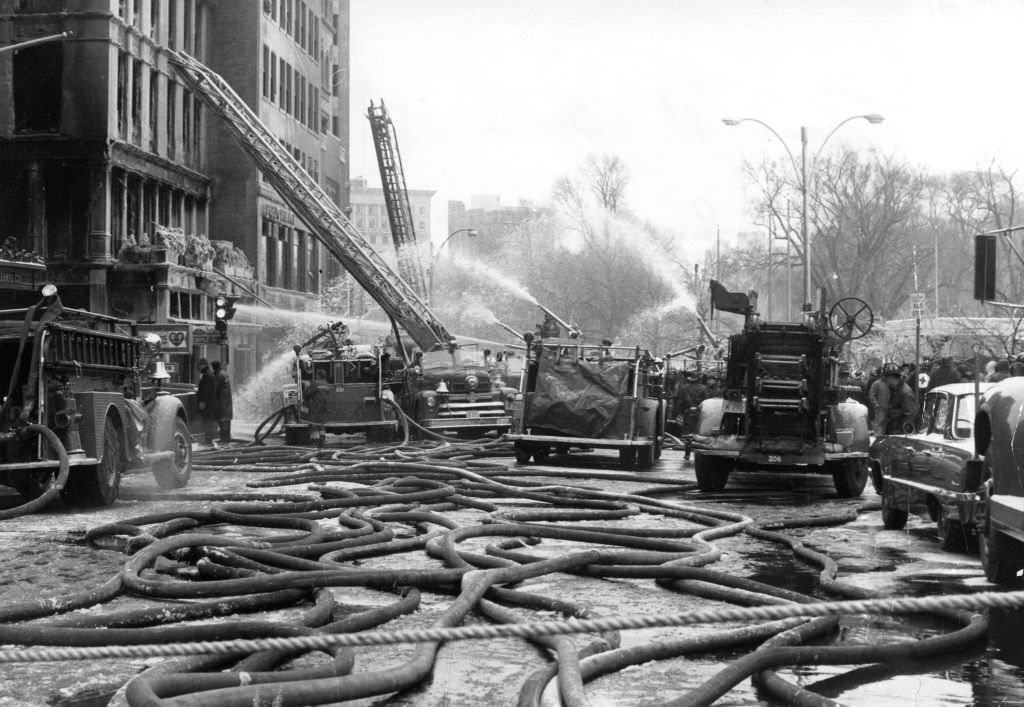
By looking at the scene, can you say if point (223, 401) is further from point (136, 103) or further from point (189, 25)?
point (189, 25)

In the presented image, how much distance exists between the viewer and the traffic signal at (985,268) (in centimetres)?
1239

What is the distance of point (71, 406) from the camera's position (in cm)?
1567

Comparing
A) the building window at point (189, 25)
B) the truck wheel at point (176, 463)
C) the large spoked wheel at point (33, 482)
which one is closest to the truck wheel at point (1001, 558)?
the large spoked wheel at point (33, 482)

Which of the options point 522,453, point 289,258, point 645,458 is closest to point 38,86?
point 289,258

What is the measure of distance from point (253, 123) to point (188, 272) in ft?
26.8

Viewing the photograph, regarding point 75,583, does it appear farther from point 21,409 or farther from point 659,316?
point 659,316

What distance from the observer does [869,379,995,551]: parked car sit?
36.8 ft

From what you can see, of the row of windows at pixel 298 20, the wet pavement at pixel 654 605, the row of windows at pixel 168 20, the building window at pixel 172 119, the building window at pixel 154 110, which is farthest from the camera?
the row of windows at pixel 298 20

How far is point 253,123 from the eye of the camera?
36.9m

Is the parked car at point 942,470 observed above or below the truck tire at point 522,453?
above

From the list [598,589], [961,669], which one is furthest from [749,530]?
[961,669]

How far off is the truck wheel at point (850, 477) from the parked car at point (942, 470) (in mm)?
3801

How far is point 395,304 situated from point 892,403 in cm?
1281

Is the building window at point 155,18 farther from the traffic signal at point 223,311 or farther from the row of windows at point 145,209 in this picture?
the traffic signal at point 223,311
